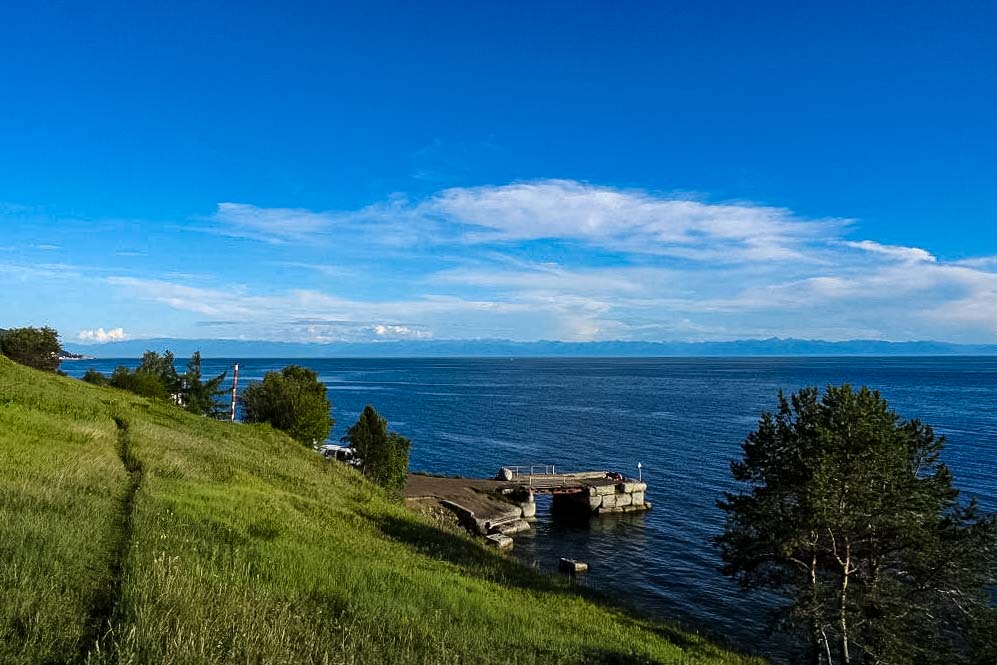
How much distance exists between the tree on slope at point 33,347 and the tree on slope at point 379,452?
5097 centimetres

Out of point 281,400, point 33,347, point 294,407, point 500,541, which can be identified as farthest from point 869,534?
point 33,347

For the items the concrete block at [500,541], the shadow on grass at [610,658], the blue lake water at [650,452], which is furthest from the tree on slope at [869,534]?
the concrete block at [500,541]

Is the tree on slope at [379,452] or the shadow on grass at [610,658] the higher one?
the shadow on grass at [610,658]

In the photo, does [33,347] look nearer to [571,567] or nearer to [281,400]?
[281,400]

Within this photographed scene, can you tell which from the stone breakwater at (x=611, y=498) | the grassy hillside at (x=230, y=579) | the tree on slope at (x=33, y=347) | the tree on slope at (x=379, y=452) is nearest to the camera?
the grassy hillside at (x=230, y=579)

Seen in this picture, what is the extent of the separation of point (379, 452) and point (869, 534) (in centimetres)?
3910

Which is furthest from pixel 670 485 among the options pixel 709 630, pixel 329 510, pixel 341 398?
pixel 341 398

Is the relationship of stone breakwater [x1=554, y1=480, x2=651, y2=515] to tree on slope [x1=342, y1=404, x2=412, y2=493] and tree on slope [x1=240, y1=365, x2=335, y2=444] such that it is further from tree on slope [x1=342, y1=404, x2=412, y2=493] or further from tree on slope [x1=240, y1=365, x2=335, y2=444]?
tree on slope [x1=240, y1=365, x2=335, y2=444]

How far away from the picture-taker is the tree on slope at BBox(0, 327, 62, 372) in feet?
255

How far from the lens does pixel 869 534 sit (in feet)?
73.4

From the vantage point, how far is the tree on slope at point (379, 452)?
52.0 metres

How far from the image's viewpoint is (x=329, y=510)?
82.9 ft

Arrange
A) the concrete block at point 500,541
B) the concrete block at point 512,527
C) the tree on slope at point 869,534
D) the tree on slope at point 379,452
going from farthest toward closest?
the concrete block at point 512,527 → the tree on slope at point 379,452 → the concrete block at point 500,541 → the tree on slope at point 869,534

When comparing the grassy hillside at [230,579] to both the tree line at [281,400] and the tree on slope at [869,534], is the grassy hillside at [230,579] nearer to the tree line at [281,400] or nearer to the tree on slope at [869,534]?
the tree on slope at [869,534]
